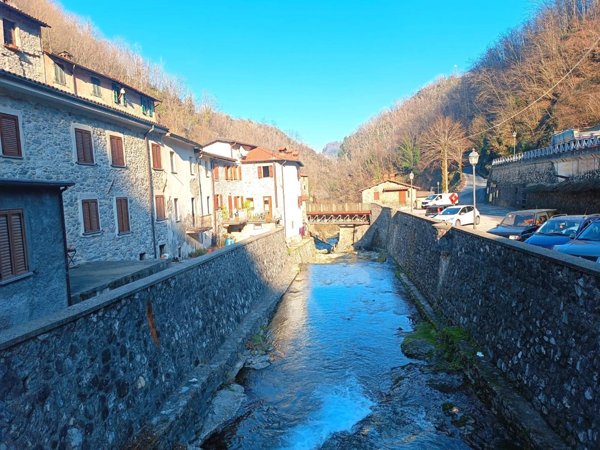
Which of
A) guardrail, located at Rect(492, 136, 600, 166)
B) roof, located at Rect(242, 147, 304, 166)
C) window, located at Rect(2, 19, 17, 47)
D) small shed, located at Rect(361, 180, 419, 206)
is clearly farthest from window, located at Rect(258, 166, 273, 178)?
guardrail, located at Rect(492, 136, 600, 166)

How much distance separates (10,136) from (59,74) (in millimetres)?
13451

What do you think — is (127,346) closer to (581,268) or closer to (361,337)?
(581,268)

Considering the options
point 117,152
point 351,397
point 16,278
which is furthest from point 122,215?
point 351,397

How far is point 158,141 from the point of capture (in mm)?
21906

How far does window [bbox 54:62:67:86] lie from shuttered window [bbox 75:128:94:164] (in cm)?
1026

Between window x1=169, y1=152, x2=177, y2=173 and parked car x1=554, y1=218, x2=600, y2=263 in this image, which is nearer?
parked car x1=554, y1=218, x2=600, y2=263

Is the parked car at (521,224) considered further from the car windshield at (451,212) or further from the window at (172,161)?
the window at (172,161)

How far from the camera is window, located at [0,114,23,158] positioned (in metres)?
12.6

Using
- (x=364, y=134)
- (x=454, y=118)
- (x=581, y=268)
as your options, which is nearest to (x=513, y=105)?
(x=454, y=118)

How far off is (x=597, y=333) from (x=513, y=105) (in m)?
48.7

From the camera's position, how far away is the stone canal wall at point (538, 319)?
5648mm

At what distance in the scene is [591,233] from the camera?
10.0 m

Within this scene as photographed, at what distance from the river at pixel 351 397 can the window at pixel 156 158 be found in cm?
1140

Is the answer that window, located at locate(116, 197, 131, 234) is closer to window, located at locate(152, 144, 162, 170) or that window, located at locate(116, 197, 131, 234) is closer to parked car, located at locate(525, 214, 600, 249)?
window, located at locate(152, 144, 162, 170)
